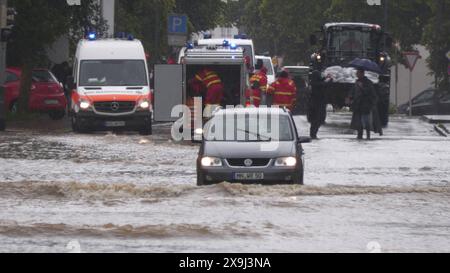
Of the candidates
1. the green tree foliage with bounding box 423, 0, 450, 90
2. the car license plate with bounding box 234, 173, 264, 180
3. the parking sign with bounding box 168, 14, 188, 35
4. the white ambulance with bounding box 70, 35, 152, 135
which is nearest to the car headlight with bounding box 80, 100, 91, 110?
the white ambulance with bounding box 70, 35, 152, 135

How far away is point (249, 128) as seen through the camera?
73.9 feet

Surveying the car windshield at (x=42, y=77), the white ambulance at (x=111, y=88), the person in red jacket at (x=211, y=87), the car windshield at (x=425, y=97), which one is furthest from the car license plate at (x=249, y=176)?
the car windshield at (x=425, y=97)

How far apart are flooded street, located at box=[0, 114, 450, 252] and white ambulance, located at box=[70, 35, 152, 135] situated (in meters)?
3.62

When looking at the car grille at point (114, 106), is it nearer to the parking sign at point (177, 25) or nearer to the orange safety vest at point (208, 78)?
the orange safety vest at point (208, 78)

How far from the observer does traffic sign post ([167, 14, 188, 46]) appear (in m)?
53.4

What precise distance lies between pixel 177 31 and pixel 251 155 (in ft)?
106

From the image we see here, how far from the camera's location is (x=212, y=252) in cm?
1445

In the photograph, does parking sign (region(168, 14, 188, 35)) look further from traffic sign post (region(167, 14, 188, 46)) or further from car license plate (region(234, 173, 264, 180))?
car license plate (region(234, 173, 264, 180))

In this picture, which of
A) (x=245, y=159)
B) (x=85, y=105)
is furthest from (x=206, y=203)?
(x=85, y=105)

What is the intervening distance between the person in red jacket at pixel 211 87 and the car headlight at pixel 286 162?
13253mm

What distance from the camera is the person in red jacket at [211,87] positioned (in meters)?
34.8
